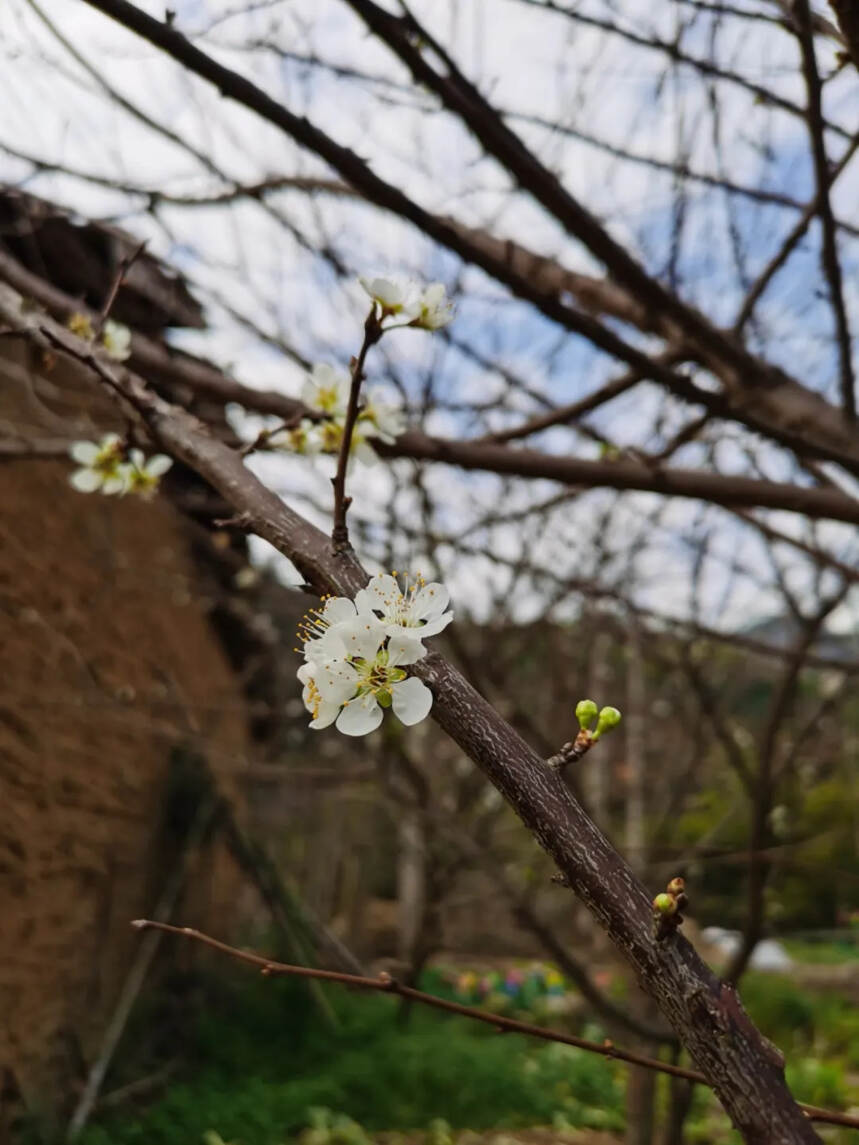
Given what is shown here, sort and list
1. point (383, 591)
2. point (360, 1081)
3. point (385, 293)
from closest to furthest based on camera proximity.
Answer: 1. point (383, 591)
2. point (385, 293)
3. point (360, 1081)

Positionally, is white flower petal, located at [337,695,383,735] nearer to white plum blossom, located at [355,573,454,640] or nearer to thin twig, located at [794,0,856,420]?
white plum blossom, located at [355,573,454,640]

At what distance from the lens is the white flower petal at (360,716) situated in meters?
0.88

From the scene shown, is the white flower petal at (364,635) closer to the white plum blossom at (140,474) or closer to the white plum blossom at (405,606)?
the white plum blossom at (405,606)

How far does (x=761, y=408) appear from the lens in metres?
2.33

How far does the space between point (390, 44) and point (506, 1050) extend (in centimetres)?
588

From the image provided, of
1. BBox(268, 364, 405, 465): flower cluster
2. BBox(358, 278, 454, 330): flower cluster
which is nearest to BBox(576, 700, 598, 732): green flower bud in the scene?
BBox(358, 278, 454, 330): flower cluster

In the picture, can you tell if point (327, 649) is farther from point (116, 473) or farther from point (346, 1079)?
point (346, 1079)

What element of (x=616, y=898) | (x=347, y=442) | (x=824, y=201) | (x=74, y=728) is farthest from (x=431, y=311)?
(x=74, y=728)

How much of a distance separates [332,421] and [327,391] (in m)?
0.07

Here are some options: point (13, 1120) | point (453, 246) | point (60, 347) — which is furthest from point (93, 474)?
point (13, 1120)

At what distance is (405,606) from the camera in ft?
3.42

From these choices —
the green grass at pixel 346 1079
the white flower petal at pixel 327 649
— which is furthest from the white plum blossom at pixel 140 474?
the green grass at pixel 346 1079

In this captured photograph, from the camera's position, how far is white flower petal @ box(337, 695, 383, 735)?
0.88m

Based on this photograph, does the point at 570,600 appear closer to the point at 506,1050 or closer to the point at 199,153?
the point at 506,1050
